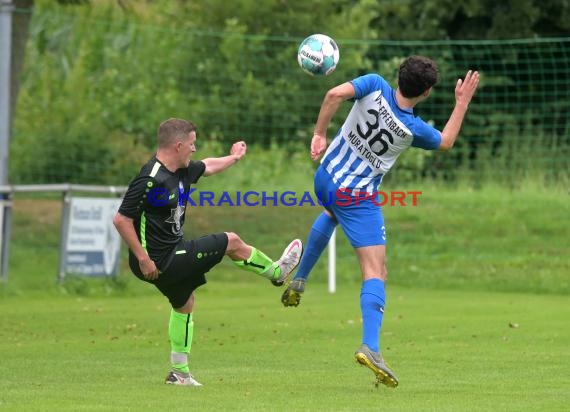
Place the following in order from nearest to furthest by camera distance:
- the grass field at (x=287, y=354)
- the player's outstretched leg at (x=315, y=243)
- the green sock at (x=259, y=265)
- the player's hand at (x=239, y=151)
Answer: the grass field at (x=287, y=354)
the green sock at (x=259, y=265)
the player's hand at (x=239, y=151)
the player's outstretched leg at (x=315, y=243)

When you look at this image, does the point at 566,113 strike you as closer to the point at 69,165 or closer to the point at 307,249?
the point at 69,165

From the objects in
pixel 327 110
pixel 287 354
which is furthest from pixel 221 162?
pixel 287 354

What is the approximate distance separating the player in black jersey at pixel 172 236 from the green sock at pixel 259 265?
8 cm

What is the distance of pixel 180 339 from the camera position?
9.16 meters

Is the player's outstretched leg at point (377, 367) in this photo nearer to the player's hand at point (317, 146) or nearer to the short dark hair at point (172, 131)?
the player's hand at point (317, 146)

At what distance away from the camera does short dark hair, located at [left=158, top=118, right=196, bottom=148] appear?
28.9ft

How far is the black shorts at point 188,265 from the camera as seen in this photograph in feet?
29.2

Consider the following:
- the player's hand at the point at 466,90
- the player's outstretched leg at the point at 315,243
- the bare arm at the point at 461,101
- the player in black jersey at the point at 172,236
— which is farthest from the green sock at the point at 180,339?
the player's hand at the point at 466,90

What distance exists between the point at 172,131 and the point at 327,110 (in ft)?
3.42

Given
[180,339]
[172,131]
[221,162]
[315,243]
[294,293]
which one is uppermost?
[172,131]

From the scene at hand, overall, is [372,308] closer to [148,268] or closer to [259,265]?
[259,265]

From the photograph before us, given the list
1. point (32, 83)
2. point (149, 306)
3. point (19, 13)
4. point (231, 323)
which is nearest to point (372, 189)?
point (231, 323)

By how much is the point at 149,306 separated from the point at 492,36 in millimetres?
16103

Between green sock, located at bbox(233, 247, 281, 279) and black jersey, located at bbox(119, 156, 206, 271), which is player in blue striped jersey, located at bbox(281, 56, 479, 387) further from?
black jersey, located at bbox(119, 156, 206, 271)
